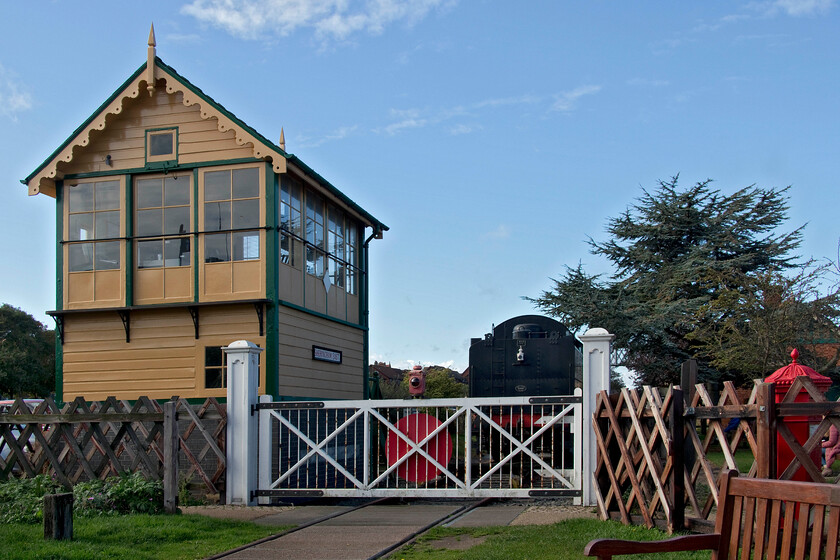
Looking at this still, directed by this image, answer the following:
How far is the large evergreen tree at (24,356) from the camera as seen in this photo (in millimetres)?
50094

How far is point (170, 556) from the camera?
26.9 ft

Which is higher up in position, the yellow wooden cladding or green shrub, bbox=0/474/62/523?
the yellow wooden cladding

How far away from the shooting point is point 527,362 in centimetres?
1934

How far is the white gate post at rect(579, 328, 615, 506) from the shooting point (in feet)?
34.8

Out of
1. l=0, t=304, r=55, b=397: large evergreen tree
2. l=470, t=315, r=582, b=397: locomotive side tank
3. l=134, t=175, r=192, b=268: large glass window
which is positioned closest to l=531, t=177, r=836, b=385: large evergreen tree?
l=470, t=315, r=582, b=397: locomotive side tank

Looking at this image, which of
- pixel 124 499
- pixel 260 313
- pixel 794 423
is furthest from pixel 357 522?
pixel 260 313

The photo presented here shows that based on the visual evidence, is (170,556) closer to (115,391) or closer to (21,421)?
(21,421)

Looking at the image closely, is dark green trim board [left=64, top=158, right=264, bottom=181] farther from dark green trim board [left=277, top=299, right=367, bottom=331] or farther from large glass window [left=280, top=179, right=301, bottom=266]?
dark green trim board [left=277, top=299, right=367, bottom=331]

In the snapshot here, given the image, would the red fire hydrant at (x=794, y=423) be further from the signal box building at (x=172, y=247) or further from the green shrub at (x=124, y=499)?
the signal box building at (x=172, y=247)

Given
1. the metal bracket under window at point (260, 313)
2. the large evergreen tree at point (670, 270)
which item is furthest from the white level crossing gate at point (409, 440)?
the large evergreen tree at point (670, 270)

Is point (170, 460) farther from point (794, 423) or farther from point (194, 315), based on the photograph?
point (794, 423)

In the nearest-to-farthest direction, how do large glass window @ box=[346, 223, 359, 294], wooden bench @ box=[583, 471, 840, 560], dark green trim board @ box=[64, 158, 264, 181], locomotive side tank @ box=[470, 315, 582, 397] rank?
wooden bench @ box=[583, 471, 840, 560]
dark green trim board @ box=[64, 158, 264, 181]
locomotive side tank @ box=[470, 315, 582, 397]
large glass window @ box=[346, 223, 359, 294]

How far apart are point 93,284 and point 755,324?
16412 millimetres

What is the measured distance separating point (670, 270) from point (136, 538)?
90.4 feet
